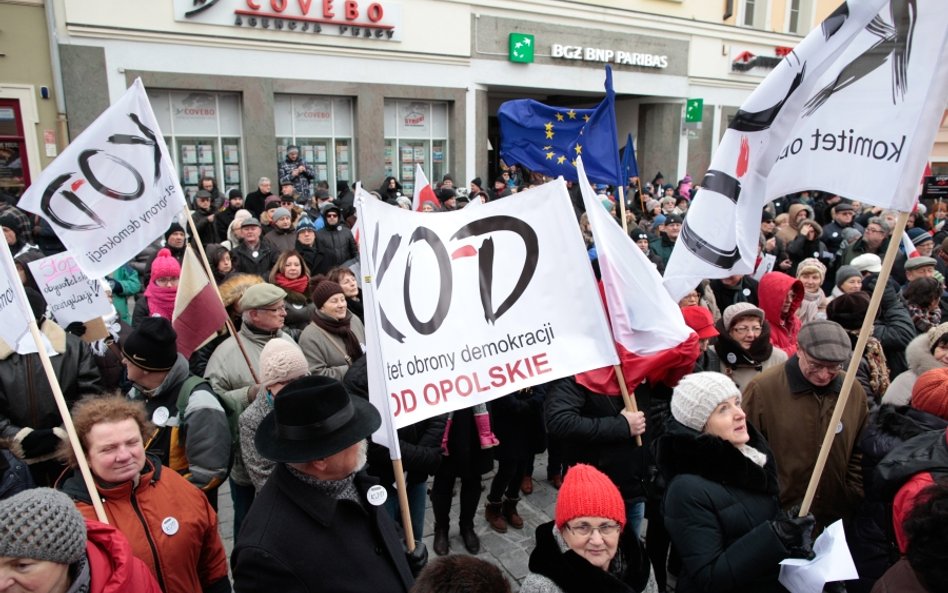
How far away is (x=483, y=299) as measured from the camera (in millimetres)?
3398

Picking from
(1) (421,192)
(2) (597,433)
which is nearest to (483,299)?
(2) (597,433)

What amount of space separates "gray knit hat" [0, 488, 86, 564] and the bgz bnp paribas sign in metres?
19.3

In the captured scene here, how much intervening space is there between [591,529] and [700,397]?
2.59ft

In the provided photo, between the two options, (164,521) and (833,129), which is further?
(833,129)

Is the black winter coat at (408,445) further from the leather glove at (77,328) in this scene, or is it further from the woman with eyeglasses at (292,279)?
the leather glove at (77,328)

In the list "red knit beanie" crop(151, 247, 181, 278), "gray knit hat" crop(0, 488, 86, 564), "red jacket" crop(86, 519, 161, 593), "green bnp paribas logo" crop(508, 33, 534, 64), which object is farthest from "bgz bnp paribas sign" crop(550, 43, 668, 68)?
"gray knit hat" crop(0, 488, 86, 564)

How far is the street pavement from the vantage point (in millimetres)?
4363

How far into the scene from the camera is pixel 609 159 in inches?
210

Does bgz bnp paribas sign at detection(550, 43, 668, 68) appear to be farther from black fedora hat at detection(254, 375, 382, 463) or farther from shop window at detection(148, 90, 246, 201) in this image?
black fedora hat at detection(254, 375, 382, 463)

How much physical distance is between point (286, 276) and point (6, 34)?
10.4 meters

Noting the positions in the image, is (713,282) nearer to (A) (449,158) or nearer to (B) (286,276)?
(B) (286,276)

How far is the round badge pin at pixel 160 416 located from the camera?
3.35 metres

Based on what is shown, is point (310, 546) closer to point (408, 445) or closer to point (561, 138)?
point (408, 445)

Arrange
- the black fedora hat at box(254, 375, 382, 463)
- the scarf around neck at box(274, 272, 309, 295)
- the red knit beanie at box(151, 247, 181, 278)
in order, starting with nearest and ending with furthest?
the black fedora hat at box(254, 375, 382, 463) < the red knit beanie at box(151, 247, 181, 278) < the scarf around neck at box(274, 272, 309, 295)
